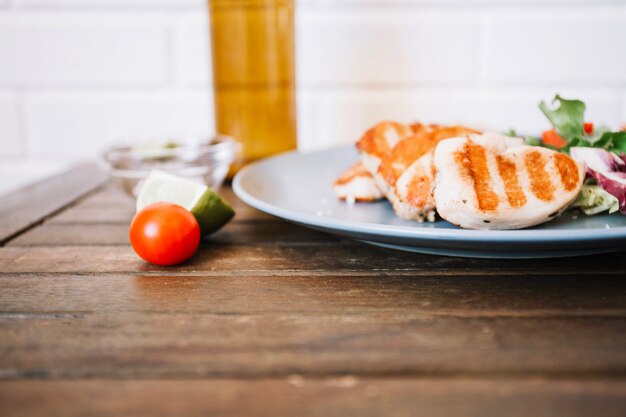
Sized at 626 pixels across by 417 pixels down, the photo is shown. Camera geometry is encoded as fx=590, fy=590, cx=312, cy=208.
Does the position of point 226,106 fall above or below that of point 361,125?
above

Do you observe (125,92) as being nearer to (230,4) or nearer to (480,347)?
(230,4)

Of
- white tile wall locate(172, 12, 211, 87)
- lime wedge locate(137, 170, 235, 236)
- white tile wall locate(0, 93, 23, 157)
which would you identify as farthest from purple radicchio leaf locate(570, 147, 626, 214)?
white tile wall locate(0, 93, 23, 157)

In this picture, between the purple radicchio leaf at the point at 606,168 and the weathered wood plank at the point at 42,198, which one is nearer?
the purple radicchio leaf at the point at 606,168

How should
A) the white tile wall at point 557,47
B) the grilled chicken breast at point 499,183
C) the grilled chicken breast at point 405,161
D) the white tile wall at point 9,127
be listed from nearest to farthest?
the grilled chicken breast at point 499,183
the grilled chicken breast at point 405,161
the white tile wall at point 557,47
the white tile wall at point 9,127

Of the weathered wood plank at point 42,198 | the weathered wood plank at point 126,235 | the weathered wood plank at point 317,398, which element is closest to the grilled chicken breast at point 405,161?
the weathered wood plank at point 126,235

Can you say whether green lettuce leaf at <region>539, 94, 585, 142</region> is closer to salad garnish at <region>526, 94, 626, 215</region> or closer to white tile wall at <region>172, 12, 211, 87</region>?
salad garnish at <region>526, 94, 626, 215</region>

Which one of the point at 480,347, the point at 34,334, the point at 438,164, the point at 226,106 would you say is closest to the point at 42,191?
the point at 226,106

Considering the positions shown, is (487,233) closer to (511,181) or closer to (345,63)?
→ (511,181)

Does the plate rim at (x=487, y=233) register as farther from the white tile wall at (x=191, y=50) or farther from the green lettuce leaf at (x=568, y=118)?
the white tile wall at (x=191, y=50)
